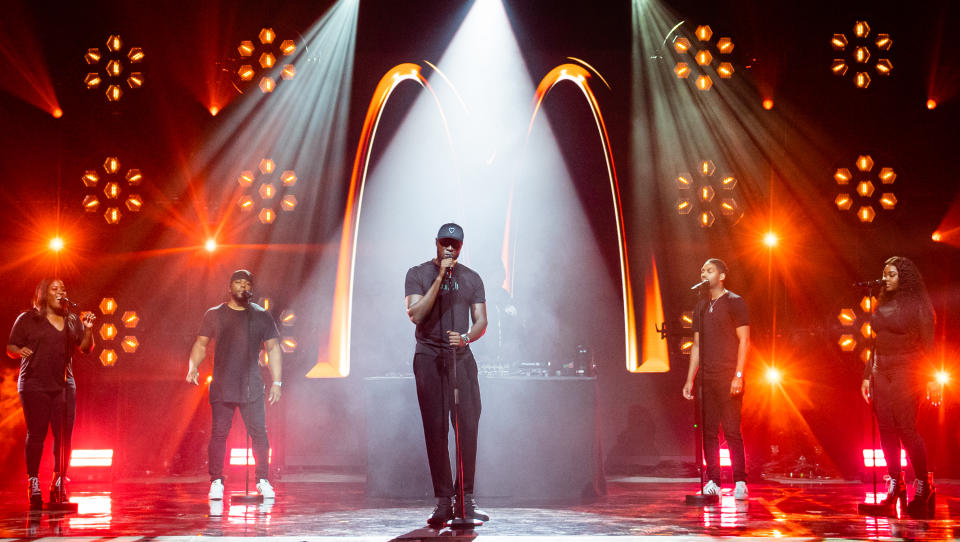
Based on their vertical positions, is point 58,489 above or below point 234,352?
below

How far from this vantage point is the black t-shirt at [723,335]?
6809 mm

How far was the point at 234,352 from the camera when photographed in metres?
6.73

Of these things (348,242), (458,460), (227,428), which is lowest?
(458,460)

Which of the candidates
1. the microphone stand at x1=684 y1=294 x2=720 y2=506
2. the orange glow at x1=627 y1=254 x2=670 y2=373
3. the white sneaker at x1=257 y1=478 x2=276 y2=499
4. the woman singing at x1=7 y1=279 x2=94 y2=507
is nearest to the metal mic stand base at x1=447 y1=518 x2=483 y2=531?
the microphone stand at x1=684 y1=294 x2=720 y2=506

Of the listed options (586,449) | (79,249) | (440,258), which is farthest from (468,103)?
(440,258)

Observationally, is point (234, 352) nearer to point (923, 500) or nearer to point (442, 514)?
point (442, 514)

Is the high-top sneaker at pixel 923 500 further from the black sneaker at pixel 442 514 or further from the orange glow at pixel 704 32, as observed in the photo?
the orange glow at pixel 704 32

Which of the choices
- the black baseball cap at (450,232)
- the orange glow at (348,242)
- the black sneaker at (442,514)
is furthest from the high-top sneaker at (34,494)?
the orange glow at (348,242)

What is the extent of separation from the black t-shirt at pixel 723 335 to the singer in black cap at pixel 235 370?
3421 mm

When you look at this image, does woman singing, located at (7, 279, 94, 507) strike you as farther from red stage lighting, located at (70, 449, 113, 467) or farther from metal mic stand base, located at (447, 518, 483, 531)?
metal mic stand base, located at (447, 518, 483, 531)

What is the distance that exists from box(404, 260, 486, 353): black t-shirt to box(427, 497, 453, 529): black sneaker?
2.88ft

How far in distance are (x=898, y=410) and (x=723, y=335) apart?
141 cm

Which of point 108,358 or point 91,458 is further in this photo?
point 108,358

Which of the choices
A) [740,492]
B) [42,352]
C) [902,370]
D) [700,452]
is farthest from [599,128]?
[42,352]
